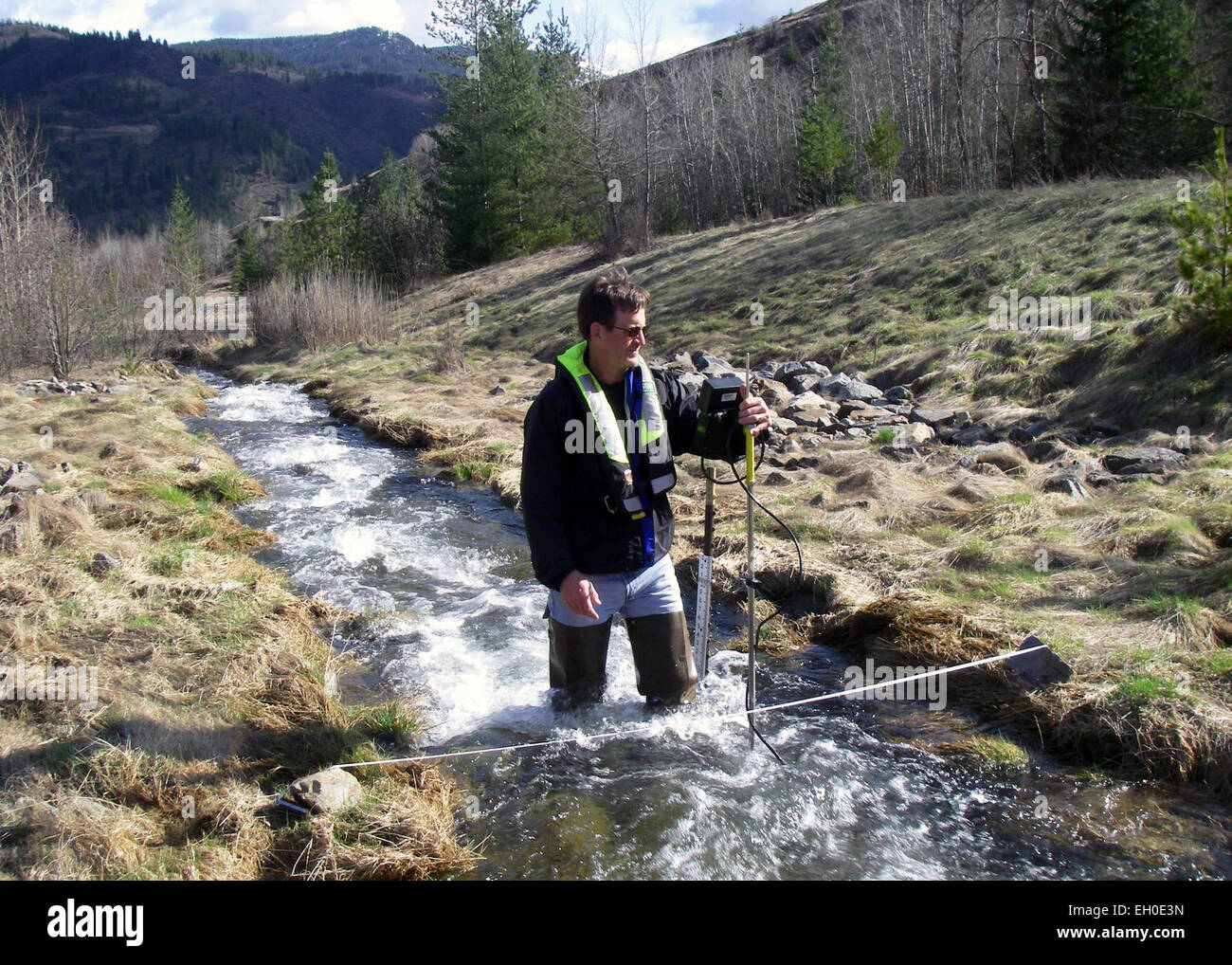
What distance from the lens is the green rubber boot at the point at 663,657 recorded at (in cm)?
425

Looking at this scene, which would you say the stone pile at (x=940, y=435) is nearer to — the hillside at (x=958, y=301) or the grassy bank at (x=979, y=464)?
the grassy bank at (x=979, y=464)

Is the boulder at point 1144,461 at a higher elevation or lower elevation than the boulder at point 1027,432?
lower

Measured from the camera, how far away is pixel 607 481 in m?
3.93

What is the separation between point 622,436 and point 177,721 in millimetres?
2809

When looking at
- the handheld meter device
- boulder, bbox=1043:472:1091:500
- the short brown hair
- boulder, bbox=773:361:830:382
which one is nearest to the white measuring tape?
the handheld meter device

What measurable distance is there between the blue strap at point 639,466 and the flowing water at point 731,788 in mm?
1133

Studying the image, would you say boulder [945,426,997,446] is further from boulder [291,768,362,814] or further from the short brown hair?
boulder [291,768,362,814]

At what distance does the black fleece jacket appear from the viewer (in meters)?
3.88

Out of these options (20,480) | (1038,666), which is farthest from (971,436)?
(20,480)

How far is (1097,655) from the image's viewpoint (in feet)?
16.3

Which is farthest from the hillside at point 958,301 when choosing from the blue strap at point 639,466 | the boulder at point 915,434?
the blue strap at point 639,466

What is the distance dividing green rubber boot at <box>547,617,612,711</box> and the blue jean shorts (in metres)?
0.06

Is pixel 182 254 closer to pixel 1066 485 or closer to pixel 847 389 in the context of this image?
pixel 847 389
